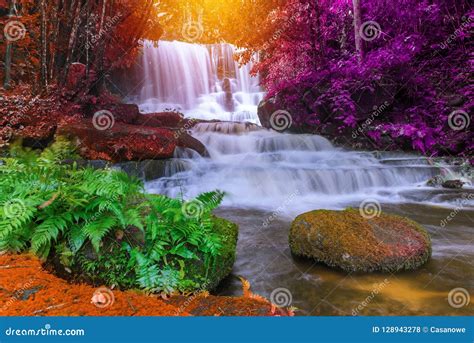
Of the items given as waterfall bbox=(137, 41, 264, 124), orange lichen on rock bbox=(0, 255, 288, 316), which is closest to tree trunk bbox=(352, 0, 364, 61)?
waterfall bbox=(137, 41, 264, 124)

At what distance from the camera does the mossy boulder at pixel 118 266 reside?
291 centimetres

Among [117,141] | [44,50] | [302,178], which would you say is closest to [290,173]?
[302,178]

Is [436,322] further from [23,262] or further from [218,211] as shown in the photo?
[218,211]

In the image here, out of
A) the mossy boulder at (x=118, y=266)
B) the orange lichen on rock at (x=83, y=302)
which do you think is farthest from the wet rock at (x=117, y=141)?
the orange lichen on rock at (x=83, y=302)

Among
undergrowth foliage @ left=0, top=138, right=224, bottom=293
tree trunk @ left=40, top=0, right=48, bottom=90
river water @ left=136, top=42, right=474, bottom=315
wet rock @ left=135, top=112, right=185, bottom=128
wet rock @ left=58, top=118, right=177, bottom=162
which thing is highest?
tree trunk @ left=40, top=0, right=48, bottom=90

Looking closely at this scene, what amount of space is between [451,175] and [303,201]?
4454 mm

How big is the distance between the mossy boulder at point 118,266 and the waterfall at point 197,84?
1444 centimetres

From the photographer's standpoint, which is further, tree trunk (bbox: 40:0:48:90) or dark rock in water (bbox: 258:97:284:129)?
dark rock in water (bbox: 258:97:284:129)

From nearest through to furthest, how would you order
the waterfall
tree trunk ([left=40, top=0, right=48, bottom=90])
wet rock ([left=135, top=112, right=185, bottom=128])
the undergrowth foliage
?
1. the undergrowth foliage
2. tree trunk ([left=40, top=0, right=48, bottom=90])
3. wet rock ([left=135, top=112, right=185, bottom=128])
4. the waterfall

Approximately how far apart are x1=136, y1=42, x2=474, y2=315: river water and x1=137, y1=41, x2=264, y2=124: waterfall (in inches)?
7.2

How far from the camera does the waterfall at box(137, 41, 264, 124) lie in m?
18.6

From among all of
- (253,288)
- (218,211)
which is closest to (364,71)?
(218,211)

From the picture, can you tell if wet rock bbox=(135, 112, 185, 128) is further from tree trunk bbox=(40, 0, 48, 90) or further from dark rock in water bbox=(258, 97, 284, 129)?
dark rock in water bbox=(258, 97, 284, 129)

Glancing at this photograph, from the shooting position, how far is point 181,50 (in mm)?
20906
